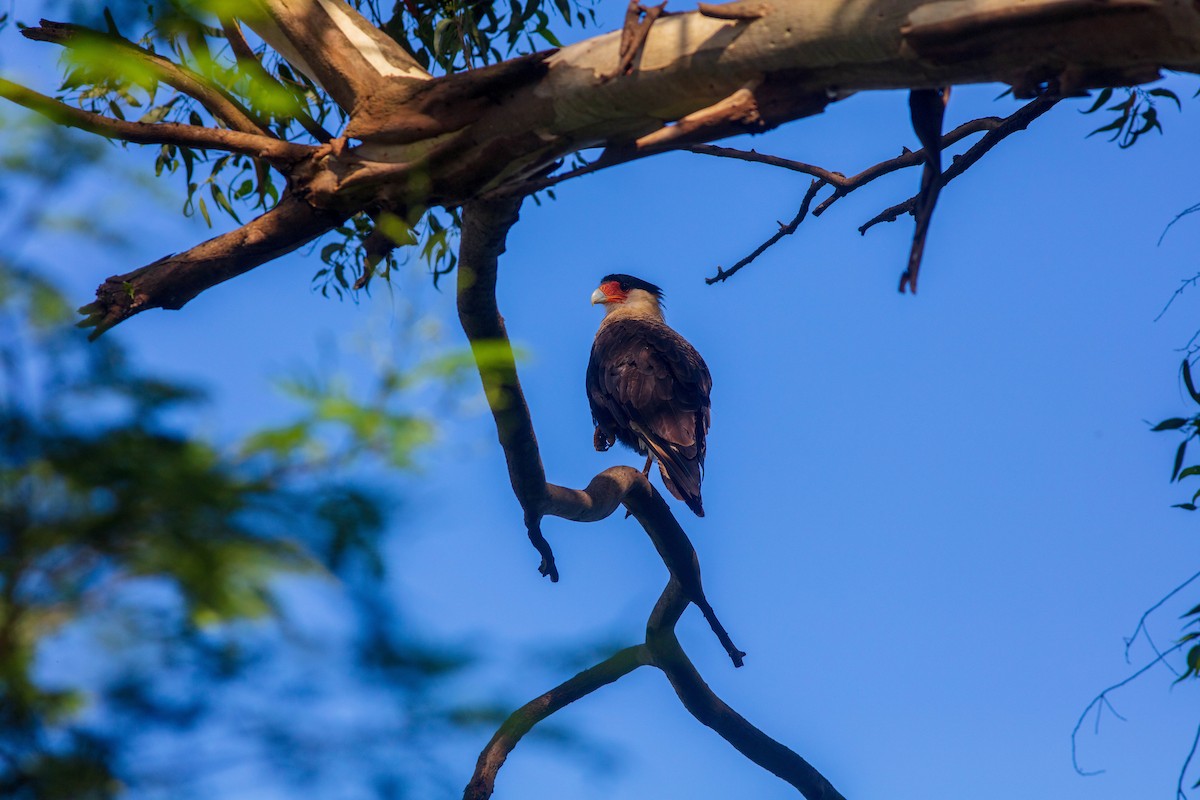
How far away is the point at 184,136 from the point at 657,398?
312 centimetres

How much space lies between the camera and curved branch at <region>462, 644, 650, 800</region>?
12.4 ft

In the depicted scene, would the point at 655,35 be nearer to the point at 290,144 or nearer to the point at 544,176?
the point at 544,176

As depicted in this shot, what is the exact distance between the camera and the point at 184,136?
2.81m

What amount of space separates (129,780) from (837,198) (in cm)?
320

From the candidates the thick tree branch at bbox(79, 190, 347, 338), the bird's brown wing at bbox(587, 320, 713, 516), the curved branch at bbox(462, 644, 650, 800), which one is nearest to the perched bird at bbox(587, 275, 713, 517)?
the bird's brown wing at bbox(587, 320, 713, 516)

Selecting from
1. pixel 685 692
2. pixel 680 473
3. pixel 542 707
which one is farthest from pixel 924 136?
pixel 680 473

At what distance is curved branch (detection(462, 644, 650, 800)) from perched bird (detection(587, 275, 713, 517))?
92 cm

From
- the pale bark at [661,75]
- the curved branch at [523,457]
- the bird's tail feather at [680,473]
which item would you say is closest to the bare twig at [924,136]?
the pale bark at [661,75]

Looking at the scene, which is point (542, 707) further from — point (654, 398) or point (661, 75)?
point (661, 75)

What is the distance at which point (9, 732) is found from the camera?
4.16 ft

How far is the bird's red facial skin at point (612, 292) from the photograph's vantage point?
7.41 meters

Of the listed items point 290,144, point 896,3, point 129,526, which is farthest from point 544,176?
point 129,526

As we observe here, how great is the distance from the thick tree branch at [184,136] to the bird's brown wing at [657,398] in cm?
281

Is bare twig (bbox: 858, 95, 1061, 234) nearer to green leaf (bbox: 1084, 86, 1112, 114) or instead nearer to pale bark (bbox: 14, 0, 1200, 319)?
green leaf (bbox: 1084, 86, 1112, 114)
